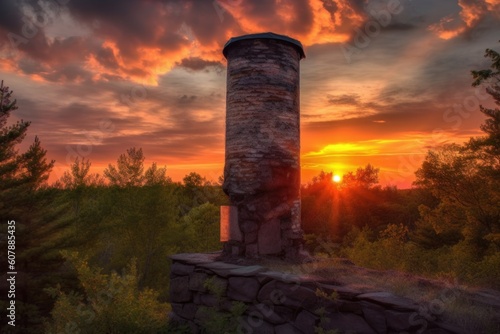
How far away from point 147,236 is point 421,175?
14055 mm

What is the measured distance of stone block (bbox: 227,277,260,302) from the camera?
21.4ft

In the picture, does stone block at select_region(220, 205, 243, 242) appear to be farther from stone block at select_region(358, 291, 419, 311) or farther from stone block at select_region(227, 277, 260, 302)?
stone block at select_region(358, 291, 419, 311)

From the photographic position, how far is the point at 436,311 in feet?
15.6

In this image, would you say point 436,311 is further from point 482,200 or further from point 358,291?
point 482,200

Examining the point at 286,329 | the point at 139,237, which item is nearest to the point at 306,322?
the point at 286,329

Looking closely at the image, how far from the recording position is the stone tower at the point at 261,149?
8148 millimetres

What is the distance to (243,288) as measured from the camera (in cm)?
667

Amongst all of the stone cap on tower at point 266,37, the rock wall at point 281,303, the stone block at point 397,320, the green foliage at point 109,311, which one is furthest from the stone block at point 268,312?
the stone cap on tower at point 266,37

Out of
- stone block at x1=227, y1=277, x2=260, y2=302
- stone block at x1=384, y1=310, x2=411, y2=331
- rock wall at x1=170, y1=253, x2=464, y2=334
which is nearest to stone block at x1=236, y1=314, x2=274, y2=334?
rock wall at x1=170, y1=253, x2=464, y2=334

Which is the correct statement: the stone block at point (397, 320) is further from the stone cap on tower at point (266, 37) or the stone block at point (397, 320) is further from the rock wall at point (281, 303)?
the stone cap on tower at point (266, 37)

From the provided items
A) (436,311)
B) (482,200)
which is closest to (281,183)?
(436,311)

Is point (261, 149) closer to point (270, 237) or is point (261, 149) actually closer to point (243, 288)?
point (270, 237)

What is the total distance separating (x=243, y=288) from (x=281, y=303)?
86 centimetres

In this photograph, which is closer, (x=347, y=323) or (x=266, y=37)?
(x=347, y=323)
